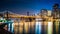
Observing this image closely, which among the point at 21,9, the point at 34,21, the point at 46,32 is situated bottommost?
the point at 46,32

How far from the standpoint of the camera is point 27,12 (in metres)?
3.32

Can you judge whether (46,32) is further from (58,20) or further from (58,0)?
(58,0)

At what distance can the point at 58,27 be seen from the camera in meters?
3.27

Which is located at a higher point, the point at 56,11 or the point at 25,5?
the point at 25,5

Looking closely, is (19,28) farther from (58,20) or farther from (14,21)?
(58,20)

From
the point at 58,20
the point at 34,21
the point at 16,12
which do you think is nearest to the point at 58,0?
the point at 58,20

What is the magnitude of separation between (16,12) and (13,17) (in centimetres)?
11

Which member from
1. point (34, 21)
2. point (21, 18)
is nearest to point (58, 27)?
point (34, 21)

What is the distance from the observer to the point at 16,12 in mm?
3332

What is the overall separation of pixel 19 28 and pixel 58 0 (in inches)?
36.1

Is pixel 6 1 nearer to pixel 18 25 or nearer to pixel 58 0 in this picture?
pixel 18 25

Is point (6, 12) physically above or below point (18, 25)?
above

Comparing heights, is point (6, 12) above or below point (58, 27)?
above

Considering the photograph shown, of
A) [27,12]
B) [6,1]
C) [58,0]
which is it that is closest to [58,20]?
[58,0]
